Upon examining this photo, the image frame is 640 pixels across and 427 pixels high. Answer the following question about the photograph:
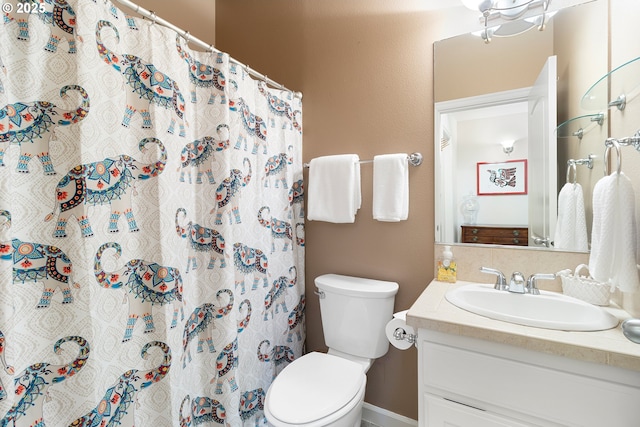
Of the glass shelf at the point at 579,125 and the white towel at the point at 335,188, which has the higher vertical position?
the glass shelf at the point at 579,125

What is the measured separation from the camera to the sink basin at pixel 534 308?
899 mm

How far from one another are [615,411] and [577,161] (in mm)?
903

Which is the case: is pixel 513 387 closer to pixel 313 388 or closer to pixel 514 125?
pixel 313 388

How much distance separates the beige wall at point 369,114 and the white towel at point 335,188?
10cm

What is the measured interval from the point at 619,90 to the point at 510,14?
0.55 metres

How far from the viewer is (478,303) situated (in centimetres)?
121

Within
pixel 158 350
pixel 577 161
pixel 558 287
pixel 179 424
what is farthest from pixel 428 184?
pixel 179 424

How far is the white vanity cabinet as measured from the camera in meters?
0.77

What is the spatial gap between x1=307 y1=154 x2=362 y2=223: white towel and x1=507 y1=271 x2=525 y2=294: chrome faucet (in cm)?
76

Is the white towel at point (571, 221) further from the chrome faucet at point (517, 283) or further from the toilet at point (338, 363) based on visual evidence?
the toilet at point (338, 363)

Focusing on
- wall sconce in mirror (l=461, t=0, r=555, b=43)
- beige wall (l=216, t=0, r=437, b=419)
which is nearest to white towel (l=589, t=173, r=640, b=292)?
beige wall (l=216, t=0, r=437, b=419)

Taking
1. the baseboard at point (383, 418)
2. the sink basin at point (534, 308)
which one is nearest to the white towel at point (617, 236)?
the sink basin at point (534, 308)

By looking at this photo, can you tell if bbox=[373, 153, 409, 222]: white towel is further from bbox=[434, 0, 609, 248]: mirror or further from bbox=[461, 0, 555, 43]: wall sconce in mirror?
bbox=[461, 0, 555, 43]: wall sconce in mirror

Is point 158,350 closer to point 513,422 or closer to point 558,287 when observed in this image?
point 513,422
